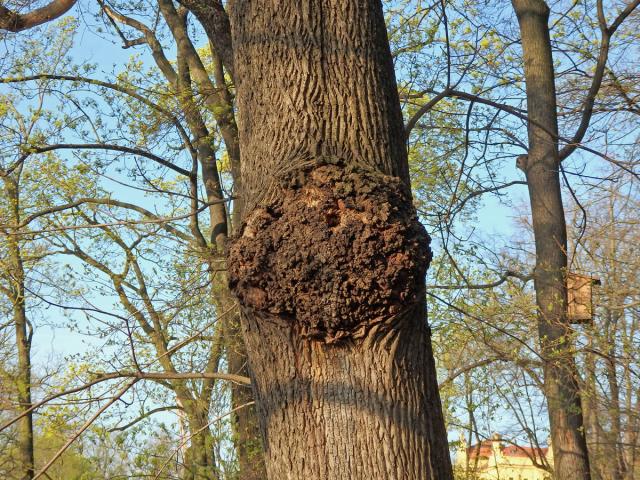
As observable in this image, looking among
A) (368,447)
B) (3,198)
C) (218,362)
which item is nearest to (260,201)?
(368,447)

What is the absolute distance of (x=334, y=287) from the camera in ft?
6.97

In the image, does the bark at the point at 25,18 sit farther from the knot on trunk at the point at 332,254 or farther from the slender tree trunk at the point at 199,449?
the slender tree trunk at the point at 199,449

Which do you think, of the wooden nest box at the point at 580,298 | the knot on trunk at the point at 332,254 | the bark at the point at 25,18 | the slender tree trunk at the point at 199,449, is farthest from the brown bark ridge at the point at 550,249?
the knot on trunk at the point at 332,254

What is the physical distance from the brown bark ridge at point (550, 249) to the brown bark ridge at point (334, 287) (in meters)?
4.13

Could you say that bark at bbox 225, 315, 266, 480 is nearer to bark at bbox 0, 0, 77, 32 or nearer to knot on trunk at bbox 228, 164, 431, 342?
A: bark at bbox 0, 0, 77, 32

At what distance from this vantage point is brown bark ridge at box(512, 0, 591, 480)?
6.59 meters

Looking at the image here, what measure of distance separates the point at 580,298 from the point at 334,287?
5223 mm

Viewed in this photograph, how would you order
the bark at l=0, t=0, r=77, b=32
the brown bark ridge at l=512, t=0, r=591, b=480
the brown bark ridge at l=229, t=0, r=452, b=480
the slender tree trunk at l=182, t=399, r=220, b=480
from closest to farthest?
the brown bark ridge at l=229, t=0, r=452, b=480 → the bark at l=0, t=0, r=77, b=32 → the brown bark ridge at l=512, t=0, r=591, b=480 → the slender tree trunk at l=182, t=399, r=220, b=480

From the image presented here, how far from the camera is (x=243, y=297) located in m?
2.28

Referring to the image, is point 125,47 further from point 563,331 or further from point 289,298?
point 289,298

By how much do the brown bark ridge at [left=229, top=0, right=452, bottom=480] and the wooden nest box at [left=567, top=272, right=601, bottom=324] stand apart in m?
4.78

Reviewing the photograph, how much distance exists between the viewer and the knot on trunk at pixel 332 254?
213 centimetres

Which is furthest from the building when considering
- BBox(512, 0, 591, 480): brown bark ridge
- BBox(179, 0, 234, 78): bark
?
BBox(179, 0, 234, 78): bark

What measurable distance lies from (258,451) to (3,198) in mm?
7327
